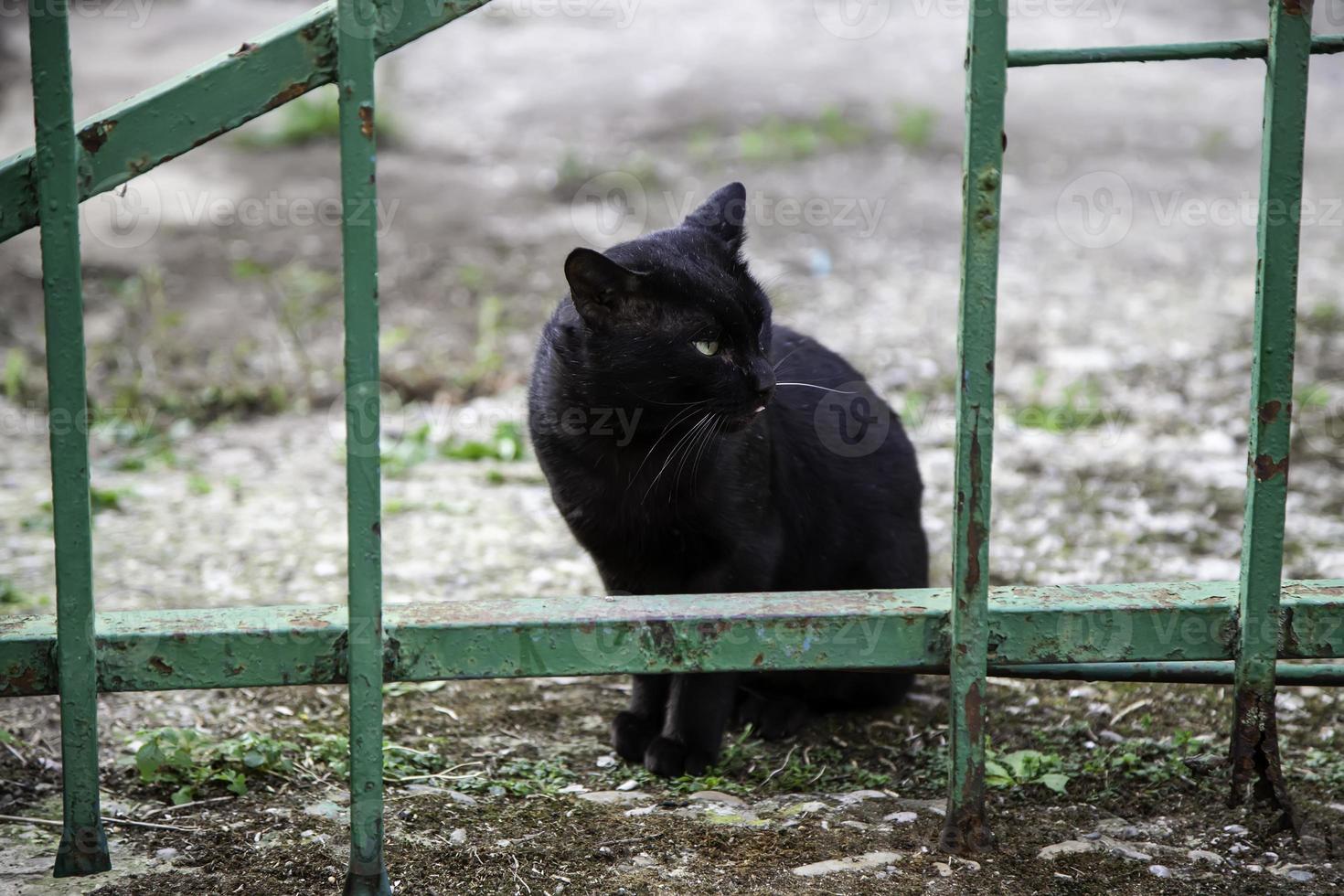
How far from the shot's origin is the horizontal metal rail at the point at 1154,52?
62.9 inches

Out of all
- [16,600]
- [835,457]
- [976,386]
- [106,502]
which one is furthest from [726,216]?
[106,502]

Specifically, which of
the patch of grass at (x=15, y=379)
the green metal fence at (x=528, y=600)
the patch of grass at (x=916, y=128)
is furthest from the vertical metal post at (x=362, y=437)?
the patch of grass at (x=916, y=128)

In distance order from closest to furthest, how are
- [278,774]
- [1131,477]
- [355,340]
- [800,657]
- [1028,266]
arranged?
1. [355,340]
2. [800,657]
3. [278,774]
4. [1131,477]
5. [1028,266]

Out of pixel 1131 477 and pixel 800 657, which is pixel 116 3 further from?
pixel 800 657

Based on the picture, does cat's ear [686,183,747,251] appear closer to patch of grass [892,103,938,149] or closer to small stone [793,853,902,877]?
small stone [793,853,902,877]

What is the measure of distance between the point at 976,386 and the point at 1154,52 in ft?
1.58

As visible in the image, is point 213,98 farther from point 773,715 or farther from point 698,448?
point 773,715

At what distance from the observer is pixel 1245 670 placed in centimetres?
179

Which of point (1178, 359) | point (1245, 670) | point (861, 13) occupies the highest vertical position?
point (861, 13)

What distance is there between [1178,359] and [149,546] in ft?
12.2

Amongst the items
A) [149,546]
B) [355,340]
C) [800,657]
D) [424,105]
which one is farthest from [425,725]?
[424,105]

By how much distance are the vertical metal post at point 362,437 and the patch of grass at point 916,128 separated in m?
5.92

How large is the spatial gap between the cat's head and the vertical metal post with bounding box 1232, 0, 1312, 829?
849mm

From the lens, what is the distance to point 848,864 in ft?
5.86
